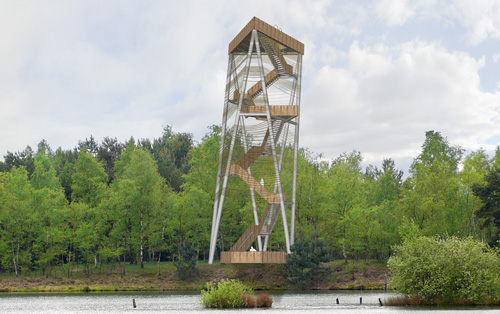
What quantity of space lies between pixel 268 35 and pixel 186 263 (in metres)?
20.6

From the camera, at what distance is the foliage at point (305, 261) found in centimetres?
5434

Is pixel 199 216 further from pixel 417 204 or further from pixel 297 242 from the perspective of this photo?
pixel 417 204

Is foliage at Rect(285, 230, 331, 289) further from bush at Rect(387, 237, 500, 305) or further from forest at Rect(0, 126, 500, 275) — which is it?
bush at Rect(387, 237, 500, 305)

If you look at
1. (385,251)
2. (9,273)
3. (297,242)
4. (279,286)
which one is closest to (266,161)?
(297,242)

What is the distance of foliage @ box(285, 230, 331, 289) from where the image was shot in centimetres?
5434

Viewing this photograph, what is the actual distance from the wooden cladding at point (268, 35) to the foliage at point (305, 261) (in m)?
15.2

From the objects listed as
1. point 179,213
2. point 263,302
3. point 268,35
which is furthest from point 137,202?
point 263,302

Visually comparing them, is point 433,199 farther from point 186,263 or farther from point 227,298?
point 227,298

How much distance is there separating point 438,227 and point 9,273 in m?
39.3

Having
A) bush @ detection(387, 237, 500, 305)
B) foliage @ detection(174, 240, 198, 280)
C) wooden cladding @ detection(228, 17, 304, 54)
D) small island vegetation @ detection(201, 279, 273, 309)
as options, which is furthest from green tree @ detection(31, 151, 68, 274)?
bush @ detection(387, 237, 500, 305)

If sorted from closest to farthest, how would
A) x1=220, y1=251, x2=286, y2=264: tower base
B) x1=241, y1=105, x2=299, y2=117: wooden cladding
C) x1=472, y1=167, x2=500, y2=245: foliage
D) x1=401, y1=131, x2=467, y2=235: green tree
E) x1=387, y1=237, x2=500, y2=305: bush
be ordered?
x1=387, y1=237, x2=500, y2=305: bush → x1=472, y1=167, x2=500, y2=245: foliage → x1=220, y1=251, x2=286, y2=264: tower base → x1=241, y1=105, x2=299, y2=117: wooden cladding → x1=401, y1=131, x2=467, y2=235: green tree

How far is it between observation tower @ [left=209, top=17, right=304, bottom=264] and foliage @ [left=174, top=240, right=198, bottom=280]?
4.78 meters

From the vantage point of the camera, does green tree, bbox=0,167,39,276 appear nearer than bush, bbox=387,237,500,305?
No

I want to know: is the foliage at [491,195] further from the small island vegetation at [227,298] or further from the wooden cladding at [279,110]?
the small island vegetation at [227,298]
